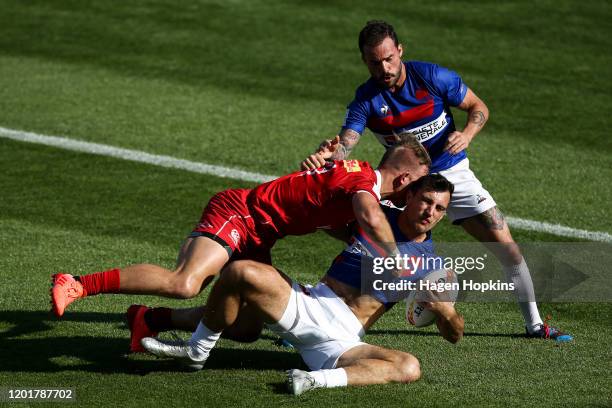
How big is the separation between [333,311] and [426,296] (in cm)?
69

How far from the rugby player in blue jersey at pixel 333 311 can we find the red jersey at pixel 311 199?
28cm

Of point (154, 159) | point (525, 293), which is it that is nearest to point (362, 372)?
point (525, 293)

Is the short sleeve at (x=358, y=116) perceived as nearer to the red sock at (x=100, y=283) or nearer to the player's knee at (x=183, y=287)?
the player's knee at (x=183, y=287)

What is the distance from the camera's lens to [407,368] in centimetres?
747

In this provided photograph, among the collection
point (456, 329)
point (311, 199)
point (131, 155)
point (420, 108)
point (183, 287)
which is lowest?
point (131, 155)

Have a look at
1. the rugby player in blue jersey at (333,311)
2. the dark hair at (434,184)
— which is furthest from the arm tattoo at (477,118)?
the dark hair at (434,184)

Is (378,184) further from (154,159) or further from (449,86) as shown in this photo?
(154,159)

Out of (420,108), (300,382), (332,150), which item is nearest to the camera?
(300,382)

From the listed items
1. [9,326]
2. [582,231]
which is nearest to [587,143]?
[582,231]

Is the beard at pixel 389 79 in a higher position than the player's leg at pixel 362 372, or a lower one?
higher

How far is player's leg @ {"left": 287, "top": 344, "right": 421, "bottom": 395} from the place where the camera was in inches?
285

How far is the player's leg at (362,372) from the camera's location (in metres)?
7.24

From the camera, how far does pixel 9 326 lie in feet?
29.0

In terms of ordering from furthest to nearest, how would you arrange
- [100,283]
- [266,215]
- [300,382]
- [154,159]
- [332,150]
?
[154,159] < [332,150] < [266,215] < [100,283] < [300,382]
